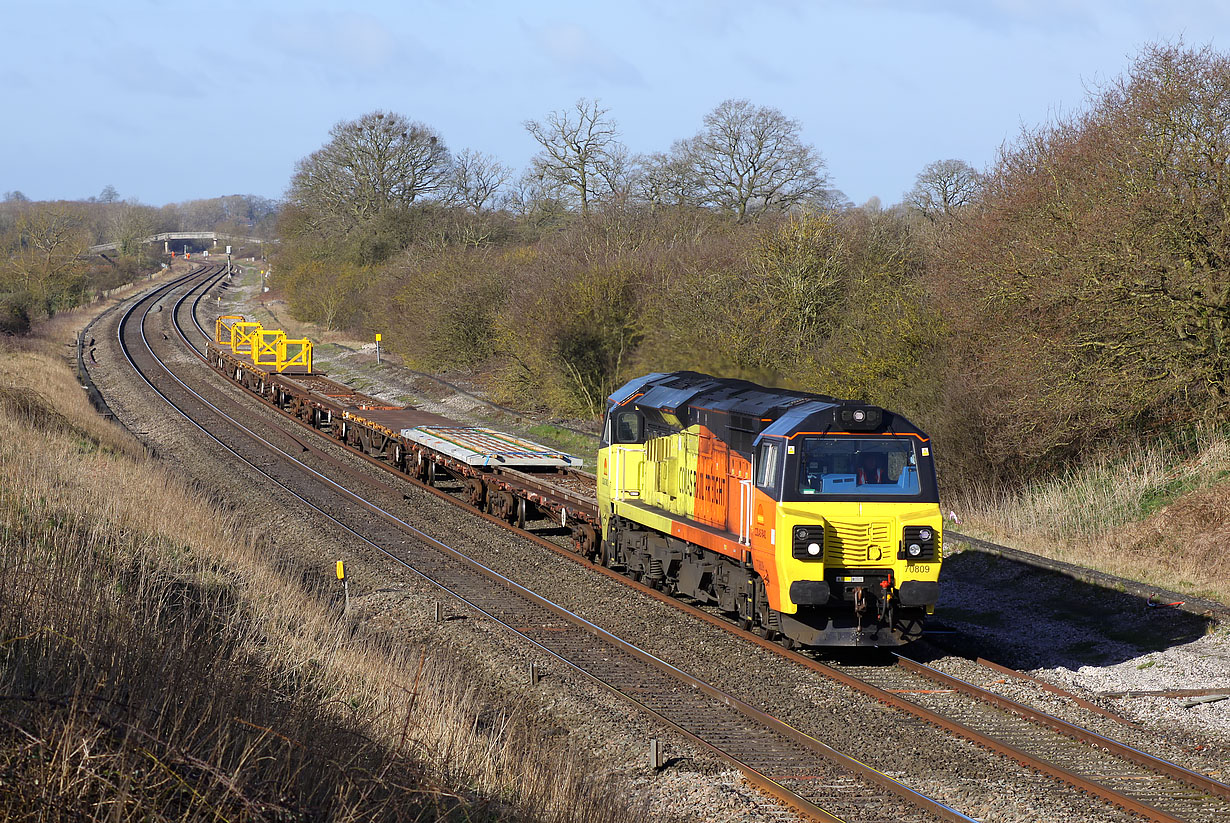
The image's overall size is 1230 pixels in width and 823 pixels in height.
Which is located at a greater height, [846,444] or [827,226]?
[827,226]

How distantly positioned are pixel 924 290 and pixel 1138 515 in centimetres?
714

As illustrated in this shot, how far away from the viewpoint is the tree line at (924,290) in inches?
707

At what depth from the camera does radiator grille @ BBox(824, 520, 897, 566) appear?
37.8 ft

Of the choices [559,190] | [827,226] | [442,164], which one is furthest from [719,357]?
[442,164]

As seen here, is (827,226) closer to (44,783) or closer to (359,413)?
(359,413)

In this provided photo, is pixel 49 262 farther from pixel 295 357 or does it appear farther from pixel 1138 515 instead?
pixel 1138 515

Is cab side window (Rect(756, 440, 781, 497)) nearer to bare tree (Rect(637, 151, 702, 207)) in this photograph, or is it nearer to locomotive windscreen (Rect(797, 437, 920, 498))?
locomotive windscreen (Rect(797, 437, 920, 498))

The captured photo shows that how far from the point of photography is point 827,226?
2653 cm

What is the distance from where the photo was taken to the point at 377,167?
60719mm

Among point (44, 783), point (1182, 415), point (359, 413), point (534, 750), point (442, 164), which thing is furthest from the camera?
point (442, 164)

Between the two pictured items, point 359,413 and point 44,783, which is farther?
point 359,413

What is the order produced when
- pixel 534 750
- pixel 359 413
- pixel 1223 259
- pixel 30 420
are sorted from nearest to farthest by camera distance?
pixel 534 750
pixel 1223 259
pixel 30 420
pixel 359 413

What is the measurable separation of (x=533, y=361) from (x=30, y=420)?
1490 cm

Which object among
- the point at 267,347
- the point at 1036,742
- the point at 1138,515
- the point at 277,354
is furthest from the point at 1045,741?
the point at 267,347
